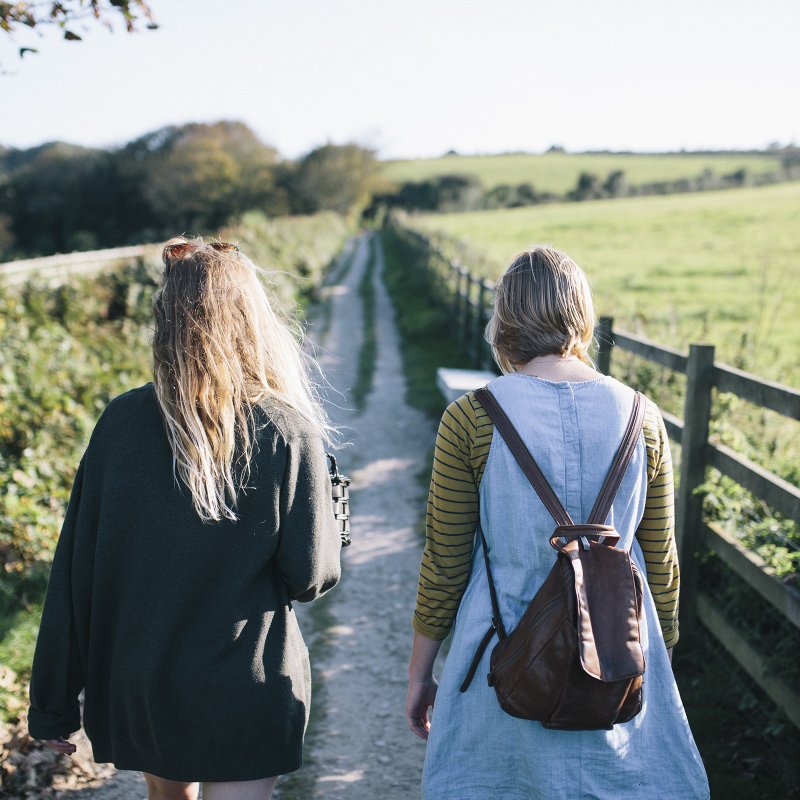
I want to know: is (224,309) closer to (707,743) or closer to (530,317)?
(530,317)

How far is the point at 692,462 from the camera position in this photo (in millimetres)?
4152

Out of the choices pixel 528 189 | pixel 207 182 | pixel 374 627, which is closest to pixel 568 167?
pixel 528 189

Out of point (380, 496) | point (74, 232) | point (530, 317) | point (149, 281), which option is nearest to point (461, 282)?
point (149, 281)

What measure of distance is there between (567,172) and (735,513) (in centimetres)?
8035

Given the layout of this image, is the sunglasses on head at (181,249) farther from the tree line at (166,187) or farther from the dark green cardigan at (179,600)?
the tree line at (166,187)

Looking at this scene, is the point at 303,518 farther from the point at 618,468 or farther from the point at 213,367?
the point at 618,468

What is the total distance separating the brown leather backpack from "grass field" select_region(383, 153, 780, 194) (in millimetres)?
65674

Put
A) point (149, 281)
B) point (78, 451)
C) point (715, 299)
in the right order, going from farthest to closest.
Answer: point (715, 299) < point (149, 281) < point (78, 451)

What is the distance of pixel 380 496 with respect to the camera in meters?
7.23

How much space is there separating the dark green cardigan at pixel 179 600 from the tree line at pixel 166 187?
179 ft

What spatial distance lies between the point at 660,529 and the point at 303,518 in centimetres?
88

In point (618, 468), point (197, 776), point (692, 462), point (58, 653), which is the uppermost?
point (618, 468)

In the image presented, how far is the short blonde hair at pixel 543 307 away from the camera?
6.35 feet

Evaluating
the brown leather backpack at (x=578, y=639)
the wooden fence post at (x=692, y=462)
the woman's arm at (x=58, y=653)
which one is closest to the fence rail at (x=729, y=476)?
the wooden fence post at (x=692, y=462)
